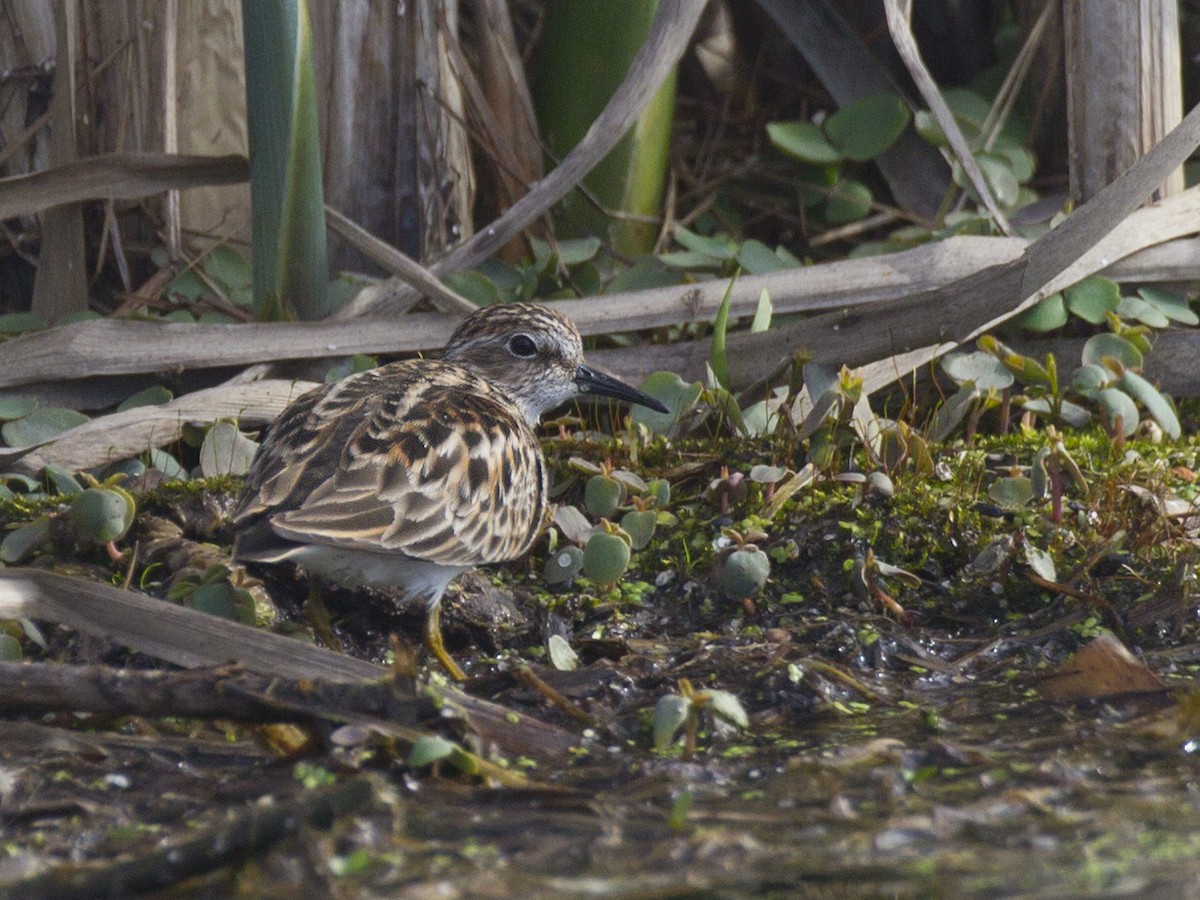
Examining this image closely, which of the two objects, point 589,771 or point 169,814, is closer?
point 169,814

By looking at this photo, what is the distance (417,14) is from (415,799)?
11.0ft

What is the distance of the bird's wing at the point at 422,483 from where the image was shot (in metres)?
3.80

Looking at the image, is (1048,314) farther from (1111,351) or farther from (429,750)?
(429,750)

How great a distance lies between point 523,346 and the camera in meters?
5.00

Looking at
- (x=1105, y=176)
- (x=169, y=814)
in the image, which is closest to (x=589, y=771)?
(x=169, y=814)

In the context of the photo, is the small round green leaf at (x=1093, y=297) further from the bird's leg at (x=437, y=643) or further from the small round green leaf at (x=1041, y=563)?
the bird's leg at (x=437, y=643)

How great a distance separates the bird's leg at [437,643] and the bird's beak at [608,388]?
1041mm

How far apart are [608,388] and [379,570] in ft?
4.07

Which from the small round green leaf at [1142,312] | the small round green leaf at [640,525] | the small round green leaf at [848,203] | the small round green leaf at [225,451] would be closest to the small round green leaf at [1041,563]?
the small round green leaf at [640,525]

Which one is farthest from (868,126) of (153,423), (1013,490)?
(153,423)

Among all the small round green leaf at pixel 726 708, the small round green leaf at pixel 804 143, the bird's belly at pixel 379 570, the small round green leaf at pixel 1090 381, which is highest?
the small round green leaf at pixel 804 143

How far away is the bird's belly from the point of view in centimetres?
383

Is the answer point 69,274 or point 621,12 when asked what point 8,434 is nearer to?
point 69,274

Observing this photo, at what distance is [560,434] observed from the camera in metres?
5.27
